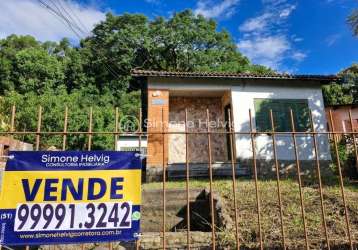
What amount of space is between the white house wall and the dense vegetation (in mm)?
14551

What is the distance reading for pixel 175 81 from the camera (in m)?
11.7

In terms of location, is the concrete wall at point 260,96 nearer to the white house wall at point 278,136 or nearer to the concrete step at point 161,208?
the white house wall at point 278,136

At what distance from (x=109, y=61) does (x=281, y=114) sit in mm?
22694

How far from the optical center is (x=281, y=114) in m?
11.8

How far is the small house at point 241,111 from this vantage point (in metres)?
11.2

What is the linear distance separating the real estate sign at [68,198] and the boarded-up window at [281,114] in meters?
9.15

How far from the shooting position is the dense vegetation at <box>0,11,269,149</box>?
2592 centimetres

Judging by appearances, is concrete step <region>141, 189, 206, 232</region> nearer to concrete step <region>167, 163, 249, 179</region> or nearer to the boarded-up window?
concrete step <region>167, 163, 249, 179</region>

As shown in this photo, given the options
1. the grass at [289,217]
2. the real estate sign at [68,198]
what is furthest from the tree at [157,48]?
the real estate sign at [68,198]

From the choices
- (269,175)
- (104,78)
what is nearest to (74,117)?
(104,78)

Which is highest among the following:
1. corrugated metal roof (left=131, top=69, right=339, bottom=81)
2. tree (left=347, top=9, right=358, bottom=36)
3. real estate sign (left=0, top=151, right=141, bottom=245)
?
tree (left=347, top=9, right=358, bottom=36)

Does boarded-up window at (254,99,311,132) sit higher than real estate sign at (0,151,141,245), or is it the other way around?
boarded-up window at (254,99,311,132)

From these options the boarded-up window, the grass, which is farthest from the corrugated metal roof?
the grass

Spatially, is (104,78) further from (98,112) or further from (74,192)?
(74,192)
